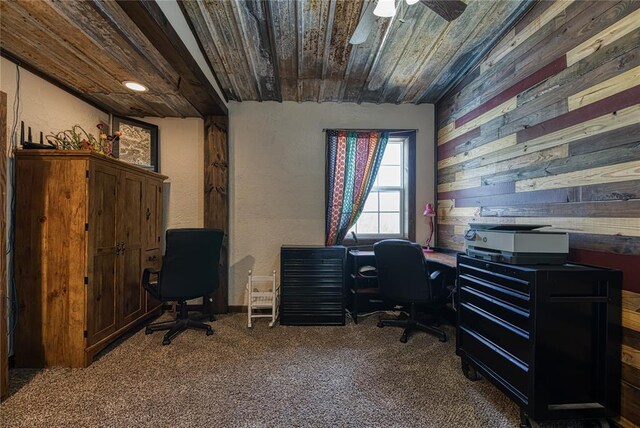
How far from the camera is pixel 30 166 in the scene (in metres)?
2.10

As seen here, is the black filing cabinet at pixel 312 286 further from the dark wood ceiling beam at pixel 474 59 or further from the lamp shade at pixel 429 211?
the dark wood ceiling beam at pixel 474 59

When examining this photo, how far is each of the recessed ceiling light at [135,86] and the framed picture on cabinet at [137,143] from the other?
29.6 inches

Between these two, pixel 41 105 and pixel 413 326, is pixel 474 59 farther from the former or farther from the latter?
pixel 41 105

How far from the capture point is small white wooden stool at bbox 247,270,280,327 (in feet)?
9.66

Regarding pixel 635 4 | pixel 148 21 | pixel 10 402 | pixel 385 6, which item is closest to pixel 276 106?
pixel 148 21

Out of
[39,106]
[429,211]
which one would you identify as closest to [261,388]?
[429,211]

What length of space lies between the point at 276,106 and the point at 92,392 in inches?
123

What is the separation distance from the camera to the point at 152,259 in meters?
3.04

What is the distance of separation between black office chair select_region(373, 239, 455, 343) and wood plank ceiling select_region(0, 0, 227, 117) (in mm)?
2276

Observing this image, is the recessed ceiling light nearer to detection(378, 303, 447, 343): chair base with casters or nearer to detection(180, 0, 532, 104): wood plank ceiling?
detection(180, 0, 532, 104): wood plank ceiling

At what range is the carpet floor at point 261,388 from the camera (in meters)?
1.62

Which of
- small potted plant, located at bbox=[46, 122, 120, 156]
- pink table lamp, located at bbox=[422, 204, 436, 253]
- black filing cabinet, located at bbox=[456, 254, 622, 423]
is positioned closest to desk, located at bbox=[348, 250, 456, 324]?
pink table lamp, located at bbox=[422, 204, 436, 253]

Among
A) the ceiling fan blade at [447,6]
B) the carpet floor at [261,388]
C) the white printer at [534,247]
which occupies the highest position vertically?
the ceiling fan blade at [447,6]

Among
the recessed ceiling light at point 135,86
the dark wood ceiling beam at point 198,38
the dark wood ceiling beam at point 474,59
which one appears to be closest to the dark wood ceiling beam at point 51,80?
the recessed ceiling light at point 135,86
